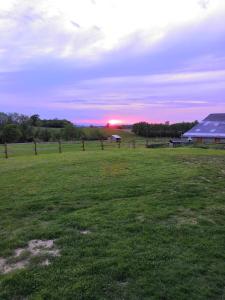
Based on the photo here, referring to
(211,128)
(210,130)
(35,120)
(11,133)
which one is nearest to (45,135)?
(11,133)

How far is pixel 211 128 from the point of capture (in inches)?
2251

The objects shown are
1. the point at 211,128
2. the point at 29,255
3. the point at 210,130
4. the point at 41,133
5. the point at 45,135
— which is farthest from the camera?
the point at 41,133

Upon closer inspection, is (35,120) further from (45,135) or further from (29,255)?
(29,255)

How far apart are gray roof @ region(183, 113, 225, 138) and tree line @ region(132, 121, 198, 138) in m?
8.82

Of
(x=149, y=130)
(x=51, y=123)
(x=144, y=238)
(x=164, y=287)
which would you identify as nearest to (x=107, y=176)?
(x=144, y=238)

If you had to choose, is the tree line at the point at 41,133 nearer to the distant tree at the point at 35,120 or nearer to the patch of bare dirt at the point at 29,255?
the distant tree at the point at 35,120

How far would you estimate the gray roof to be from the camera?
55.2 metres

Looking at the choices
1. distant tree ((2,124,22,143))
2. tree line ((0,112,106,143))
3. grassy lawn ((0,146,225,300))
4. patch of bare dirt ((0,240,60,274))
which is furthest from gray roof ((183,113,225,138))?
patch of bare dirt ((0,240,60,274))

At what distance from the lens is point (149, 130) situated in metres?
69.2

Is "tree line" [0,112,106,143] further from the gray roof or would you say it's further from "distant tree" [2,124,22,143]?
the gray roof

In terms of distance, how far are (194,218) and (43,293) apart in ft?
12.3

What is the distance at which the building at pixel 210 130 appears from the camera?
178ft

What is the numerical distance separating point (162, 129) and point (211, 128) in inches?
570

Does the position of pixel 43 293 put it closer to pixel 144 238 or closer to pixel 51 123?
pixel 144 238
